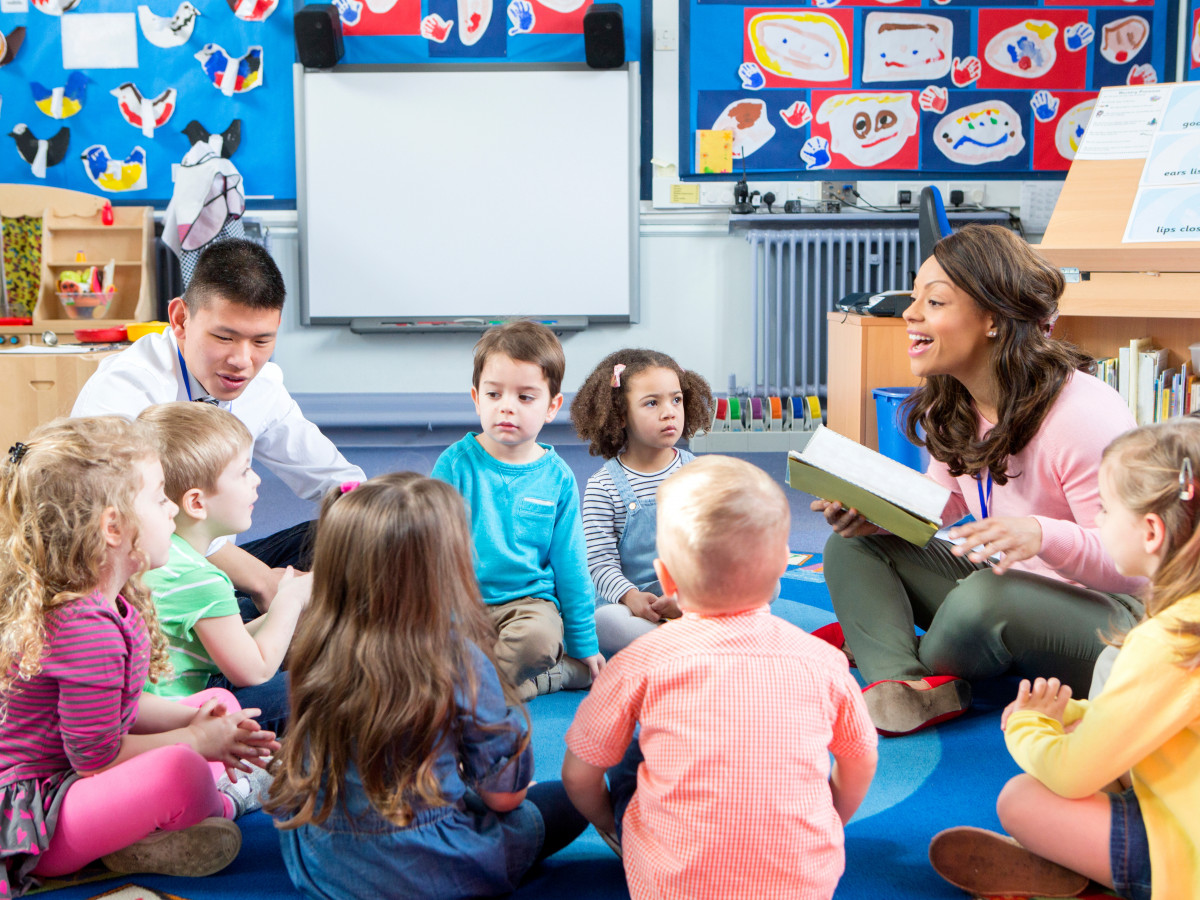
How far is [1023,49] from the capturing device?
4.26 metres

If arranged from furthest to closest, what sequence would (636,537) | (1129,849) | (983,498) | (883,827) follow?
(636,537)
(983,498)
(883,827)
(1129,849)

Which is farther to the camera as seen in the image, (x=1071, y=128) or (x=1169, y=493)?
(x=1071, y=128)

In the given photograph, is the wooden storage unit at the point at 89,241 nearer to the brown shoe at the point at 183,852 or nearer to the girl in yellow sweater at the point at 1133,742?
the brown shoe at the point at 183,852

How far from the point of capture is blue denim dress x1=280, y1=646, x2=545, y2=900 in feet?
3.45

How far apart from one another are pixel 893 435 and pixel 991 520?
5.48 ft

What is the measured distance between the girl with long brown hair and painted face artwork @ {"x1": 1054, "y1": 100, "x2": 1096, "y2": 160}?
4046mm

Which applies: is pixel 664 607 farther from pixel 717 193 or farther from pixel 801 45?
pixel 801 45

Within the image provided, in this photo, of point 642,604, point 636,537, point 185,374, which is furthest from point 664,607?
point 185,374

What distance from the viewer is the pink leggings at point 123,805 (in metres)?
1.15

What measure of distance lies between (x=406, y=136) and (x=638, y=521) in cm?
286

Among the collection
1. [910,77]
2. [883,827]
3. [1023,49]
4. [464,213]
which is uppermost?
[1023,49]

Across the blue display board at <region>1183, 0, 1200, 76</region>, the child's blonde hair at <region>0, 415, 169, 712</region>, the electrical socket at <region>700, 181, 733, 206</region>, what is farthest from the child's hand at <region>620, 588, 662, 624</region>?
the blue display board at <region>1183, 0, 1200, 76</region>

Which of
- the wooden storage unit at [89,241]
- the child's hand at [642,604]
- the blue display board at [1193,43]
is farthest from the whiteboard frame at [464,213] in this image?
the child's hand at [642,604]

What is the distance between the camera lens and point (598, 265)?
4422 mm
